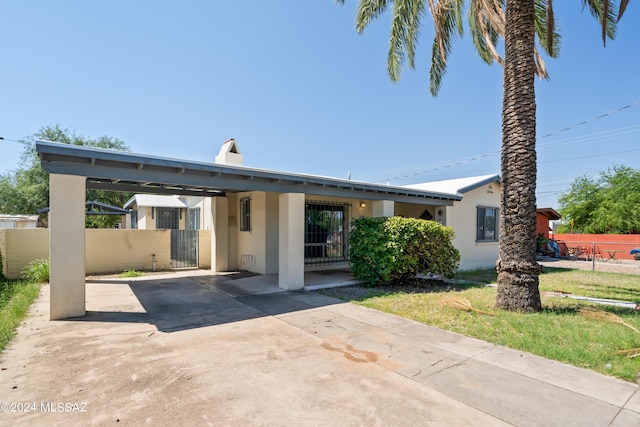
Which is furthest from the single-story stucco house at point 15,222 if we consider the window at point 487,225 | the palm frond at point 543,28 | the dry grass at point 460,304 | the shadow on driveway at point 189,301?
the palm frond at point 543,28

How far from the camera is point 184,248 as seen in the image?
13.3 meters

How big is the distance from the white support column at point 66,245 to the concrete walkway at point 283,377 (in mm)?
392

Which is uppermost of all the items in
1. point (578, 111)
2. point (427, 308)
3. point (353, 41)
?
point (353, 41)

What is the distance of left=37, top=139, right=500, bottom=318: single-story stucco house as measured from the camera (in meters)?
6.08

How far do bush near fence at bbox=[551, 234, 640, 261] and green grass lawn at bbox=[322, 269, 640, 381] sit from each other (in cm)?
1366

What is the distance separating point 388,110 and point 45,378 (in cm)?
1928

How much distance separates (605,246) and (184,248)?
86.8 ft

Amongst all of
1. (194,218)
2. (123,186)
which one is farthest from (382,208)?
(194,218)

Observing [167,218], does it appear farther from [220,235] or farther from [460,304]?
[460,304]

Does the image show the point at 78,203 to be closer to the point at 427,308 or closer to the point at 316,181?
the point at 316,181

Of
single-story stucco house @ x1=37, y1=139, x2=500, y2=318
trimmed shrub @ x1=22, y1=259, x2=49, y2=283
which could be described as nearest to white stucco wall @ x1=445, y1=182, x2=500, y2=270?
single-story stucco house @ x1=37, y1=139, x2=500, y2=318

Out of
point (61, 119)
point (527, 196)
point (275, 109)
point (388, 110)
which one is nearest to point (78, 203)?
point (527, 196)

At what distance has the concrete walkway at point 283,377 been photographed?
3109 mm

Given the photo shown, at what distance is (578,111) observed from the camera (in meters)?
16.5
